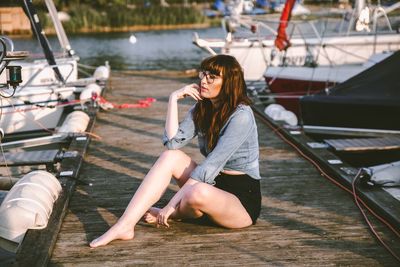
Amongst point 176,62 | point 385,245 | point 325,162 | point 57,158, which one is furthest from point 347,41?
point 176,62

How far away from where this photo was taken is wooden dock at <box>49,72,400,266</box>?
12.0 feet

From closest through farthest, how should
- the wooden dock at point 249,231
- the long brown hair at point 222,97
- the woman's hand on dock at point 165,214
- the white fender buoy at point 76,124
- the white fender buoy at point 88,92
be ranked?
the wooden dock at point 249,231 → the woman's hand on dock at point 165,214 → the long brown hair at point 222,97 → the white fender buoy at point 76,124 → the white fender buoy at point 88,92

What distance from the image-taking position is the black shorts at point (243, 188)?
156 inches

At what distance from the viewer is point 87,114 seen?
29.8ft

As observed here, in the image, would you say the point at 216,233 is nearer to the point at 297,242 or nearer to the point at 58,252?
the point at 297,242

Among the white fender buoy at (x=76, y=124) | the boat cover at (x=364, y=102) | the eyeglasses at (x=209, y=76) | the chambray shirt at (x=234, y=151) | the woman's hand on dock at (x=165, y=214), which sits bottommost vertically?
the white fender buoy at (x=76, y=124)

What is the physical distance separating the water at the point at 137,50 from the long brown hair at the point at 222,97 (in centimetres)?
1923

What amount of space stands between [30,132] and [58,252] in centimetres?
687

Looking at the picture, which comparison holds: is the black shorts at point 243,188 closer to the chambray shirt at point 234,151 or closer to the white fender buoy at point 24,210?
the chambray shirt at point 234,151

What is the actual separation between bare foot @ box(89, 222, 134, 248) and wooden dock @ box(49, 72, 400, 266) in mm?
46

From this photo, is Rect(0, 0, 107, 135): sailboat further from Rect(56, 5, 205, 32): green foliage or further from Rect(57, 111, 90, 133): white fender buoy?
Rect(56, 5, 205, 32): green foliage

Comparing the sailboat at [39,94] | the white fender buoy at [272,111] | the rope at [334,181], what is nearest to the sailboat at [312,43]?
the white fender buoy at [272,111]

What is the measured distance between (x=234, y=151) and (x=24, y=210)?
5.17ft

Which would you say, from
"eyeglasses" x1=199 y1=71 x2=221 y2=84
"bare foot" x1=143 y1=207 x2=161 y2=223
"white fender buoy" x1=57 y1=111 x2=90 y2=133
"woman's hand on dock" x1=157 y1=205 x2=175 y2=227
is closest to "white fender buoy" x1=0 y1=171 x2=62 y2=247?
"bare foot" x1=143 y1=207 x2=161 y2=223
